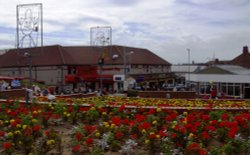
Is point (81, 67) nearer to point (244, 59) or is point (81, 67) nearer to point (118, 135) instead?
point (244, 59)

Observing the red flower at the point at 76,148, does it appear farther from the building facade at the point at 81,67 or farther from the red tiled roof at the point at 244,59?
the red tiled roof at the point at 244,59

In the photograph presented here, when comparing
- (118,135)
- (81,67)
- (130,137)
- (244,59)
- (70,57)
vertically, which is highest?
(70,57)

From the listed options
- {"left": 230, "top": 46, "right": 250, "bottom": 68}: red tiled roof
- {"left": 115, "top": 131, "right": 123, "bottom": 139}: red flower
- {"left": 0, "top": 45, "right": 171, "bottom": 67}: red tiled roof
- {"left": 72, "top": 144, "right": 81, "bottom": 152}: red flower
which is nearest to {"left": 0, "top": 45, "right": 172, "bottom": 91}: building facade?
{"left": 0, "top": 45, "right": 171, "bottom": 67}: red tiled roof

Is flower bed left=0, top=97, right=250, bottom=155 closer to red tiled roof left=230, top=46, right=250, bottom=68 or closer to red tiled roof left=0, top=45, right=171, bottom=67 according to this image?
red tiled roof left=0, top=45, right=171, bottom=67

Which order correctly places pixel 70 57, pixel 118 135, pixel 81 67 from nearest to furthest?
pixel 118 135 < pixel 81 67 < pixel 70 57

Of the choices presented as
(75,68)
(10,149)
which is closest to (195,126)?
(10,149)

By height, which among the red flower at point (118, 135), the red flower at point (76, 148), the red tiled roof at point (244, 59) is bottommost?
the red flower at point (76, 148)

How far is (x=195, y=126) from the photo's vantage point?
701cm

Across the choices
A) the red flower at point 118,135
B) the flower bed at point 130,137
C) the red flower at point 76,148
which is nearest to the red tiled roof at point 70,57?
the flower bed at point 130,137

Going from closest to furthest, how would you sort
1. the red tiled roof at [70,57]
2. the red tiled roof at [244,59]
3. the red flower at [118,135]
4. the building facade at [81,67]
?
the red flower at [118,135] → the building facade at [81,67] → the red tiled roof at [70,57] → the red tiled roof at [244,59]

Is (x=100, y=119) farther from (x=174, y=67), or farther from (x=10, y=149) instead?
(x=174, y=67)

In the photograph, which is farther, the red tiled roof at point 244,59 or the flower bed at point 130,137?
the red tiled roof at point 244,59

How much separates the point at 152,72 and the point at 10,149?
2799 inches

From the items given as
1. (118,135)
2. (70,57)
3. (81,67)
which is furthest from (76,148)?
(70,57)
